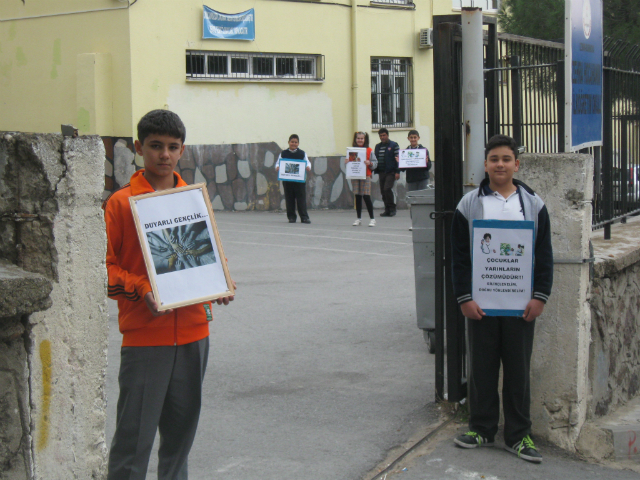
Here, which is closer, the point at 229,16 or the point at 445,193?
the point at 445,193

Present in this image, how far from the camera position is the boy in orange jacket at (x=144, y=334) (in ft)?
10.3

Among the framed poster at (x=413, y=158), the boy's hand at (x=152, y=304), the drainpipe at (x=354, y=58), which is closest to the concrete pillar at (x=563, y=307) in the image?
the boy's hand at (x=152, y=304)

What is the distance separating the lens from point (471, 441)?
182 inches

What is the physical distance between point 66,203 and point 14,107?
59.8ft

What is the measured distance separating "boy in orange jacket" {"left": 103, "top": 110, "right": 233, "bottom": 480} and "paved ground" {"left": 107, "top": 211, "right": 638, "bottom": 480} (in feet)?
3.53

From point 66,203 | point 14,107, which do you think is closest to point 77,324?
point 66,203

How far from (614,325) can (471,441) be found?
1.49 metres

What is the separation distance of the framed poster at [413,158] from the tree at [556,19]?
298cm

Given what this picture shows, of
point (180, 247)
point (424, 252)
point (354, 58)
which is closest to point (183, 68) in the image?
point (354, 58)

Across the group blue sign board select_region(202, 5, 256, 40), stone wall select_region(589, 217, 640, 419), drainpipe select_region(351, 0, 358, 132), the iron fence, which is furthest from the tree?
stone wall select_region(589, 217, 640, 419)

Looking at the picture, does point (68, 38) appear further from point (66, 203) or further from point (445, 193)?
point (66, 203)

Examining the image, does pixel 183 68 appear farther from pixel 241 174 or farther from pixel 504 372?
pixel 504 372

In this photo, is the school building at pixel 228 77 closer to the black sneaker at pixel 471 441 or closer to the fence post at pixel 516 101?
the fence post at pixel 516 101

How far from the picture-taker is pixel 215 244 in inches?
127
